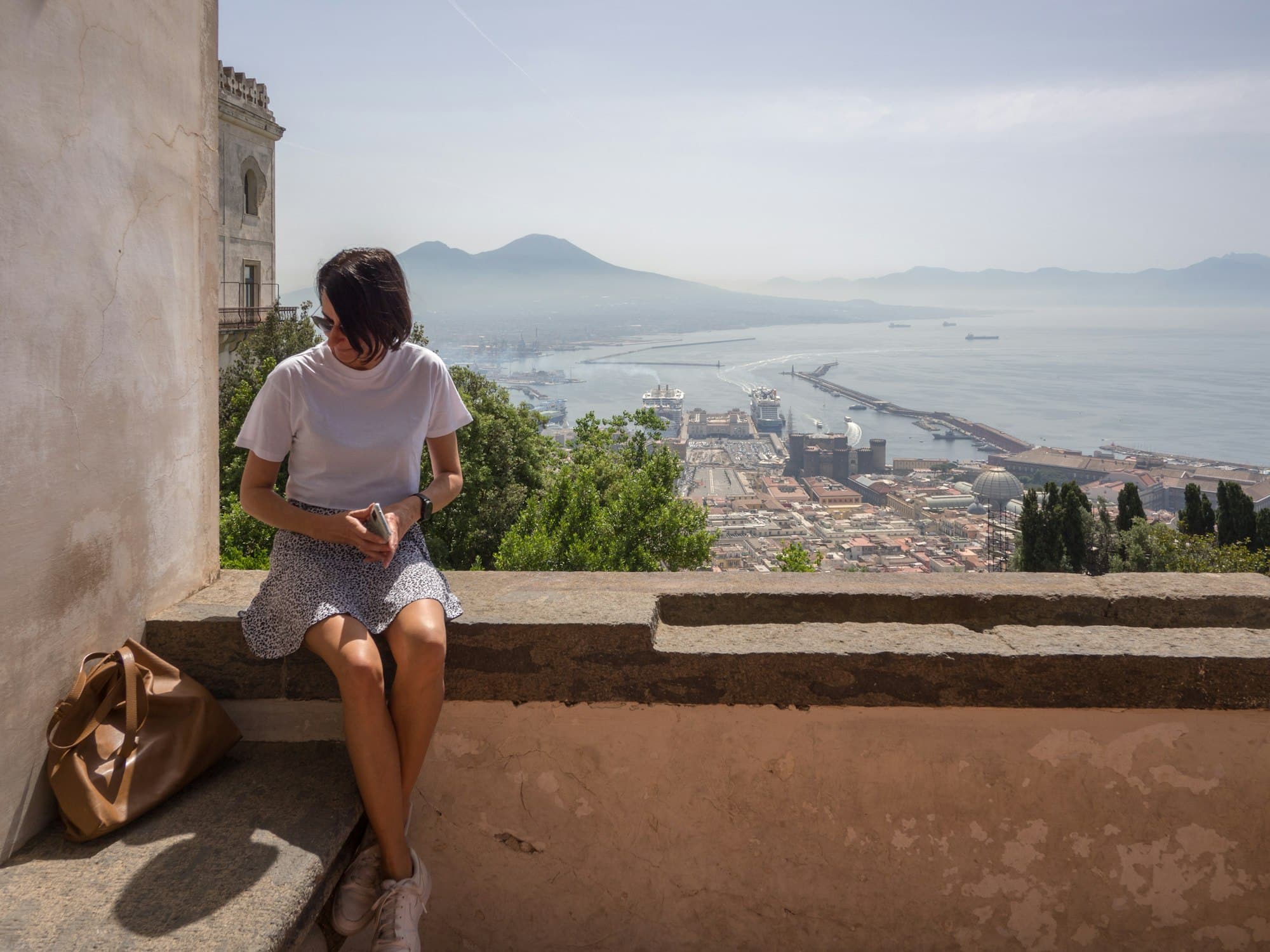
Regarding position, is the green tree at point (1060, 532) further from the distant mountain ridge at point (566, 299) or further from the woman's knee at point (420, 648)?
the distant mountain ridge at point (566, 299)

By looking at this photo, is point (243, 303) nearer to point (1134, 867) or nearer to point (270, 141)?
point (270, 141)

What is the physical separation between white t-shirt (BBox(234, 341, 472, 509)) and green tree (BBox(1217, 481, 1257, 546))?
39238 millimetres

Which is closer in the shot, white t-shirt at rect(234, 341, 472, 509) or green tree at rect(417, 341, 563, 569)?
white t-shirt at rect(234, 341, 472, 509)

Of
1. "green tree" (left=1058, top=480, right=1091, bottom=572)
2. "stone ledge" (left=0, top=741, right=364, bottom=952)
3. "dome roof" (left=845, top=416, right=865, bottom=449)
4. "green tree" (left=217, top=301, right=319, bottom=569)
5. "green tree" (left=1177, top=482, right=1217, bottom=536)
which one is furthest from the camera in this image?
"dome roof" (left=845, top=416, right=865, bottom=449)

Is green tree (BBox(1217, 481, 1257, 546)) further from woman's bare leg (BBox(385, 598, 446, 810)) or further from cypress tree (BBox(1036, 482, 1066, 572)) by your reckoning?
woman's bare leg (BBox(385, 598, 446, 810))

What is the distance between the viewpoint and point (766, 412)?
9419cm

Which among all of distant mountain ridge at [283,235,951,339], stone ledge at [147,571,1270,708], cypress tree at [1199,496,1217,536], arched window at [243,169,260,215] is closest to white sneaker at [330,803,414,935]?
stone ledge at [147,571,1270,708]

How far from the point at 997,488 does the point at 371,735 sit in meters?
68.3

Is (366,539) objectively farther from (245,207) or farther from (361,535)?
(245,207)

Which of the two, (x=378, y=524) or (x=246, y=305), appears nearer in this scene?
(x=378, y=524)

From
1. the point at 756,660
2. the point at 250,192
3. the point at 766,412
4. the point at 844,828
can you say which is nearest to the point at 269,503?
the point at 756,660

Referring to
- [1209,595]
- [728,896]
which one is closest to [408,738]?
[728,896]

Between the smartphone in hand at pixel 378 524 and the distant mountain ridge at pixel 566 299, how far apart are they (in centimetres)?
8758

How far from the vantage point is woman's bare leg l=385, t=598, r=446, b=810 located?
70.6 inches
